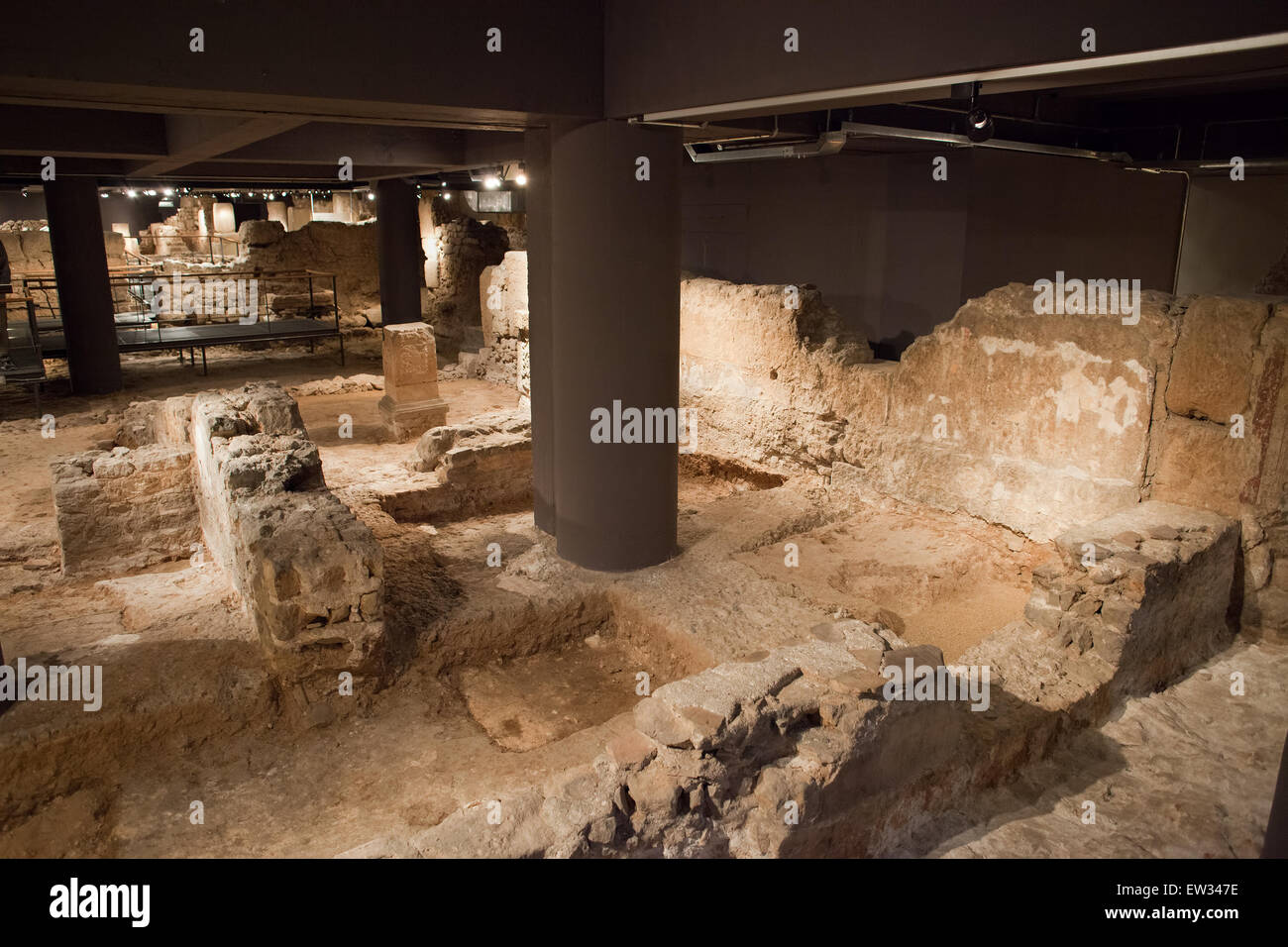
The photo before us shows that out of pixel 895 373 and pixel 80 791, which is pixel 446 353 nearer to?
pixel 895 373

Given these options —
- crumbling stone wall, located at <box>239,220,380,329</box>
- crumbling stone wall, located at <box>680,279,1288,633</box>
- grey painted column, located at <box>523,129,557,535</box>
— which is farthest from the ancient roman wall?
crumbling stone wall, located at <box>239,220,380,329</box>

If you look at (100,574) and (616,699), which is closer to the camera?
(616,699)

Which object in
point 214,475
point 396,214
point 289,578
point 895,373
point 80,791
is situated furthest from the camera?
point 396,214

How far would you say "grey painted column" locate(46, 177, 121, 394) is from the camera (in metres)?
10.7

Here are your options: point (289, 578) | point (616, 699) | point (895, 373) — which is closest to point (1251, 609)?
point (895, 373)

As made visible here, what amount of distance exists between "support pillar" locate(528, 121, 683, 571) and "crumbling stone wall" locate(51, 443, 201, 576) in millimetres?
2887

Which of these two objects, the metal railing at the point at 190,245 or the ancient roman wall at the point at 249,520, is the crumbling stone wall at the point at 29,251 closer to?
the metal railing at the point at 190,245

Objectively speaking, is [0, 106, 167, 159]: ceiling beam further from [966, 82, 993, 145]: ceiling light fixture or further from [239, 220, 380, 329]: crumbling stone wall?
[239, 220, 380, 329]: crumbling stone wall

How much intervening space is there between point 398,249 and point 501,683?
9402 mm

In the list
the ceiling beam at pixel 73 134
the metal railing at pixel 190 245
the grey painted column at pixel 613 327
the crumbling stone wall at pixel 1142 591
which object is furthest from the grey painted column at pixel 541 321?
the metal railing at pixel 190 245

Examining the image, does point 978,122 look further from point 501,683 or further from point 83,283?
point 83,283

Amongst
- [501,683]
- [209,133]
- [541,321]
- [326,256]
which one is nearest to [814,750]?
[501,683]

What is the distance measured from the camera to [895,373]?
262 inches
